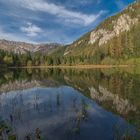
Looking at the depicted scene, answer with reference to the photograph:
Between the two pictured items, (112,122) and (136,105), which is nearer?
(112,122)

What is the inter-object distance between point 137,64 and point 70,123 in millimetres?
168361

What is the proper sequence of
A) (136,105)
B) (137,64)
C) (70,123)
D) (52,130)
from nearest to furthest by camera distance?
(52,130)
(70,123)
(136,105)
(137,64)

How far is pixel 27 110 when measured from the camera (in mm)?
35812

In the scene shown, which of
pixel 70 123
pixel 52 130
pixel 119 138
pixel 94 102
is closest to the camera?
pixel 119 138

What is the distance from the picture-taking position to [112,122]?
98.3 feet

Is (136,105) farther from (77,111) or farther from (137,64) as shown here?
(137,64)

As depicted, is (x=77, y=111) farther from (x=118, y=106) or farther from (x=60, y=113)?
(x=118, y=106)

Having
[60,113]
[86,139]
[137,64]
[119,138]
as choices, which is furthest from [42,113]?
[137,64]

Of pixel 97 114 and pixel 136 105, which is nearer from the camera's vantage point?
pixel 97 114

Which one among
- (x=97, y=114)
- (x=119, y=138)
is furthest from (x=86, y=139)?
(x=97, y=114)

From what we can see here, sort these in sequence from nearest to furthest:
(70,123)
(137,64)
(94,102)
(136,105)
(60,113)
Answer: (70,123), (60,113), (136,105), (94,102), (137,64)

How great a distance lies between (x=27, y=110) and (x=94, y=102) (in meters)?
12.1

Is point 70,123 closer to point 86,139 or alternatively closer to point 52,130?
point 52,130

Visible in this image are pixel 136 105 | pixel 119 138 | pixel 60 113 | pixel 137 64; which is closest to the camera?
pixel 119 138
